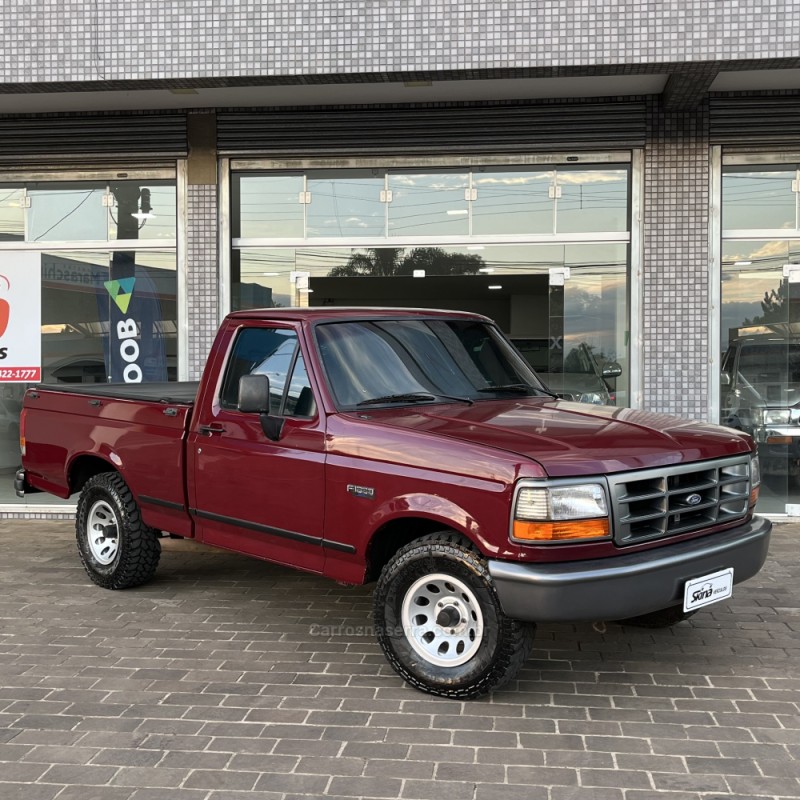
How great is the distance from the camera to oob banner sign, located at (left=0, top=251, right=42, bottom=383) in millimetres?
9555

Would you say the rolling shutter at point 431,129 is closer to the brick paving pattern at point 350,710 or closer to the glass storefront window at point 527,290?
the glass storefront window at point 527,290

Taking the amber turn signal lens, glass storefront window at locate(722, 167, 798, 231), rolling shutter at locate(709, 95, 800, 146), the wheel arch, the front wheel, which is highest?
rolling shutter at locate(709, 95, 800, 146)

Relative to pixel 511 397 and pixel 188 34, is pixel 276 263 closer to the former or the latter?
pixel 188 34

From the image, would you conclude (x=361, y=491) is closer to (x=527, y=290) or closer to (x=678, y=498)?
(x=678, y=498)

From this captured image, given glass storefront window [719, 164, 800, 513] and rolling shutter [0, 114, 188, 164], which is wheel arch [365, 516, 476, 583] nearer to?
glass storefront window [719, 164, 800, 513]

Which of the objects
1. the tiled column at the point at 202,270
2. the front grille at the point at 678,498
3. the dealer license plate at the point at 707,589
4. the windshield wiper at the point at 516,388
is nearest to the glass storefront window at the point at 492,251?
the tiled column at the point at 202,270

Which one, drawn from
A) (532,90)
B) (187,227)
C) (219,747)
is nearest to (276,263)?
(187,227)

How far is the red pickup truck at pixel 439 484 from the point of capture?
13.1 feet

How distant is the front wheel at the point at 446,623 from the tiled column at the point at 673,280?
4.97 meters

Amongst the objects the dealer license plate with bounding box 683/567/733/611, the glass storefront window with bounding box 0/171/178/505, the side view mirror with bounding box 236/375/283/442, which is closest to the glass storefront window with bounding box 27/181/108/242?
the glass storefront window with bounding box 0/171/178/505

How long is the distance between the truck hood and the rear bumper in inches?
16.2

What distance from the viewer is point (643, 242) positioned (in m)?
8.76

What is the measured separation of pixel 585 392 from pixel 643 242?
60.2 inches

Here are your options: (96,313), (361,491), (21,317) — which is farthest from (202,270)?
(361,491)
